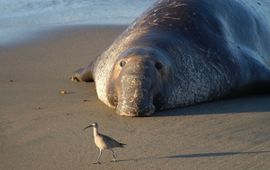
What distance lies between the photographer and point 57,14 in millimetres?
15477

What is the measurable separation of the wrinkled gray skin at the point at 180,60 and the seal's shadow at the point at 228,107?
0.13m

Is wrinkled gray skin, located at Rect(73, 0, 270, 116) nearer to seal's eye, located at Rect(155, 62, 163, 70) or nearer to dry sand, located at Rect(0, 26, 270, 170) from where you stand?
seal's eye, located at Rect(155, 62, 163, 70)

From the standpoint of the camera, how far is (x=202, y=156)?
556 cm

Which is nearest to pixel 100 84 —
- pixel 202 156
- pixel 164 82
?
pixel 164 82

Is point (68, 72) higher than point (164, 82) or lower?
lower

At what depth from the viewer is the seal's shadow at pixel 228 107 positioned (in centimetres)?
708

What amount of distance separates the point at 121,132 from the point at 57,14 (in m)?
9.49

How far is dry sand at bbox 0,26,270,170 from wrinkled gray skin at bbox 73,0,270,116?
0.55 feet

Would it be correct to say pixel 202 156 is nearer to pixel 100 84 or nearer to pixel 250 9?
pixel 100 84

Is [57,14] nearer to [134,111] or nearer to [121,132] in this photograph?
[134,111]

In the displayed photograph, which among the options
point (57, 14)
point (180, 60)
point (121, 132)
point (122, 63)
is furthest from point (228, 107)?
point (57, 14)

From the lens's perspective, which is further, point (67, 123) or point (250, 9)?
point (250, 9)

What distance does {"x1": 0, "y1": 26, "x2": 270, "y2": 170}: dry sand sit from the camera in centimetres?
548

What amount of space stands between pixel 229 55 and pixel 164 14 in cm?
89
